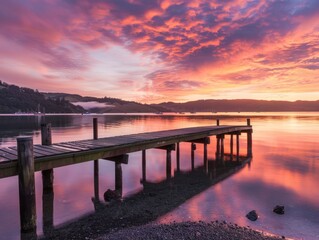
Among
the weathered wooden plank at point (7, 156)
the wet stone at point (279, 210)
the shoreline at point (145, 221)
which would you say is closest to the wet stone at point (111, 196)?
the shoreline at point (145, 221)

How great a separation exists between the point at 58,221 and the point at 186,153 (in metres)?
16.6

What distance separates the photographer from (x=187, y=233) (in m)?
6.74

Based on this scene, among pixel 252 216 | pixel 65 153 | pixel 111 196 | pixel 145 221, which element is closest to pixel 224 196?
pixel 252 216

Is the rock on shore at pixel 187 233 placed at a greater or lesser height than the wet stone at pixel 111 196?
greater

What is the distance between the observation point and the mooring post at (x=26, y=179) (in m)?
7.48

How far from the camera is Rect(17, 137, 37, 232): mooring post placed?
7.48 metres

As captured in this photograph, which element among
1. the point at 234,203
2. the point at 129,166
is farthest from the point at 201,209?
the point at 129,166

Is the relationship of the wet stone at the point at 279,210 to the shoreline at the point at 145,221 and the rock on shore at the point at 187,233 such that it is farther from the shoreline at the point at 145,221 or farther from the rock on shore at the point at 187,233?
the rock on shore at the point at 187,233

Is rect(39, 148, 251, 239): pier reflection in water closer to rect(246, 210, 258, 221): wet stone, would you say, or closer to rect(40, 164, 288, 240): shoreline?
rect(40, 164, 288, 240): shoreline

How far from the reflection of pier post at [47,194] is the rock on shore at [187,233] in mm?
3115

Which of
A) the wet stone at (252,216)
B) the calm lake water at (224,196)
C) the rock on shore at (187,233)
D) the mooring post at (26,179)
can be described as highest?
the mooring post at (26,179)

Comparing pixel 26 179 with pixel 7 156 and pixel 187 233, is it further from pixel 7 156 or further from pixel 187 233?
pixel 187 233

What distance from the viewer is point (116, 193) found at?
11.5 metres

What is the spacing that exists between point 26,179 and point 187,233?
4.80m
